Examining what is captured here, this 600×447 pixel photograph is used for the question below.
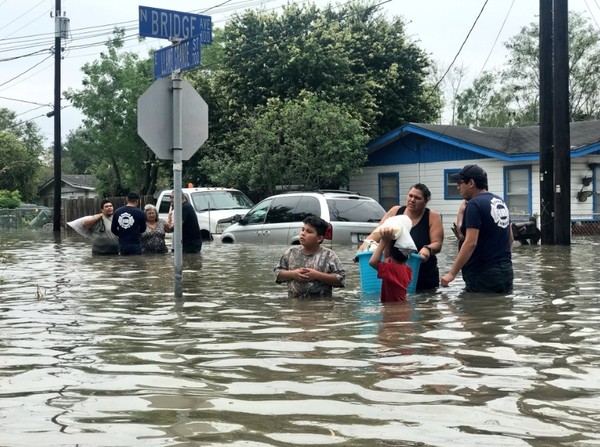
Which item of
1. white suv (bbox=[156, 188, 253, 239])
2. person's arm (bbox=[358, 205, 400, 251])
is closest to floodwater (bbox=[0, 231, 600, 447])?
person's arm (bbox=[358, 205, 400, 251])

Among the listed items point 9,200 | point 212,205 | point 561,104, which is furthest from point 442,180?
point 9,200

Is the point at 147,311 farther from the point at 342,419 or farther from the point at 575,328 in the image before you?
the point at 342,419

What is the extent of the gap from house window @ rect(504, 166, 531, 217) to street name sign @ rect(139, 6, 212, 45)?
21945mm

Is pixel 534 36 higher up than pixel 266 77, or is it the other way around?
pixel 534 36

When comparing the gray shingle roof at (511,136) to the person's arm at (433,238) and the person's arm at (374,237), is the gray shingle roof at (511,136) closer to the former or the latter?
the person's arm at (374,237)

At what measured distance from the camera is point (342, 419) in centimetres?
502

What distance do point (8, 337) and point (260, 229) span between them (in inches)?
494

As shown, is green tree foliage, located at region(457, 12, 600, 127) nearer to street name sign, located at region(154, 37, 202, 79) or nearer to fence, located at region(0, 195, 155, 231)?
fence, located at region(0, 195, 155, 231)

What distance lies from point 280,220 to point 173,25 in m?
10.2

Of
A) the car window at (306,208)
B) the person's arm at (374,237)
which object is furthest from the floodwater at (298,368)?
the car window at (306,208)

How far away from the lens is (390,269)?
10039 mm

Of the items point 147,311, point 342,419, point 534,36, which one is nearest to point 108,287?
point 147,311

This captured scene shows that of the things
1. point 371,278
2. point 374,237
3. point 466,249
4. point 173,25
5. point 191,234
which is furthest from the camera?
point 191,234

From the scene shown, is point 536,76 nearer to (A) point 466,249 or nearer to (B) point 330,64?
(B) point 330,64
